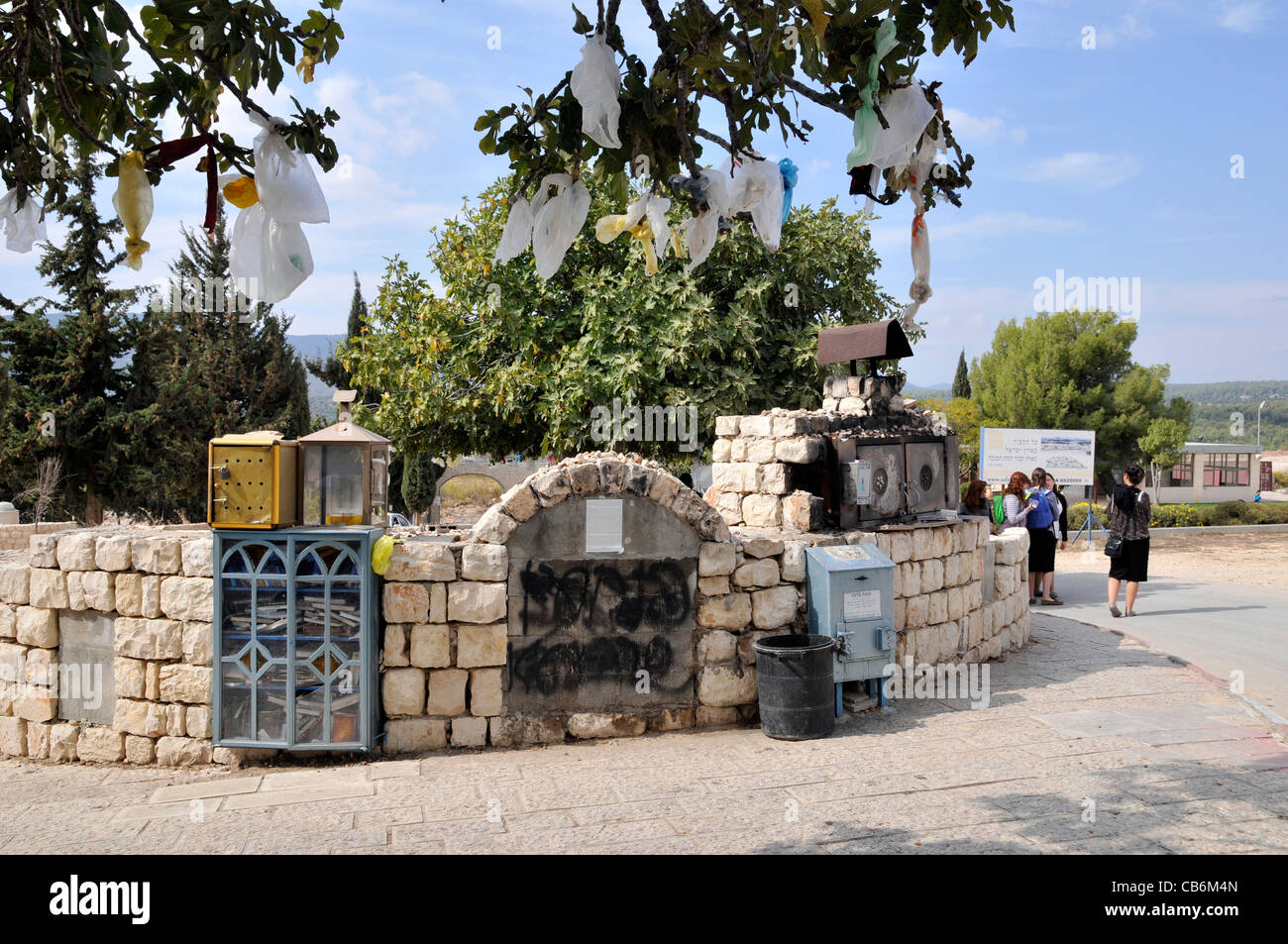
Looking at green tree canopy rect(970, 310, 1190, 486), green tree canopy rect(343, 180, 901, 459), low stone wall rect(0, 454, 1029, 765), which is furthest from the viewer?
green tree canopy rect(970, 310, 1190, 486)

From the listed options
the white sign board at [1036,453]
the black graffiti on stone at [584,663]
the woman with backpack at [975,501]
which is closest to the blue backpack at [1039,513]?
the woman with backpack at [975,501]

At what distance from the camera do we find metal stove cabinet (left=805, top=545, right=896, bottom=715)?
7023 millimetres

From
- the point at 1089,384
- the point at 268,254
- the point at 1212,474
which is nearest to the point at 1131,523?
the point at 268,254

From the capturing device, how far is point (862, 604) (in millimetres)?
7121

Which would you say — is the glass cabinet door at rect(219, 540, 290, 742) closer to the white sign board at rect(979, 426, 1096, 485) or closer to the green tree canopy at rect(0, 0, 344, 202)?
the green tree canopy at rect(0, 0, 344, 202)

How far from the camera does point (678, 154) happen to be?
4027mm

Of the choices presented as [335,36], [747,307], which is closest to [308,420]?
[747,307]

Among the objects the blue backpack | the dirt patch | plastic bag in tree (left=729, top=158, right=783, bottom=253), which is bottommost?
the dirt patch

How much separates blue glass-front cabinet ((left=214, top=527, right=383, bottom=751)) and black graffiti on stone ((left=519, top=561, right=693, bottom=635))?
1154mm

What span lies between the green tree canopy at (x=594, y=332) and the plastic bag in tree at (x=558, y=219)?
1054cm

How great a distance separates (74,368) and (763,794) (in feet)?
80.8

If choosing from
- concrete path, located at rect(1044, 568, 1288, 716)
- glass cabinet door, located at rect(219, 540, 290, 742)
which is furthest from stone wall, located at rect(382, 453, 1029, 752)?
concrete path, located at rect(1044, 568, 1288, 716)

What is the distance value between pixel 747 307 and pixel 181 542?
1030 cm
